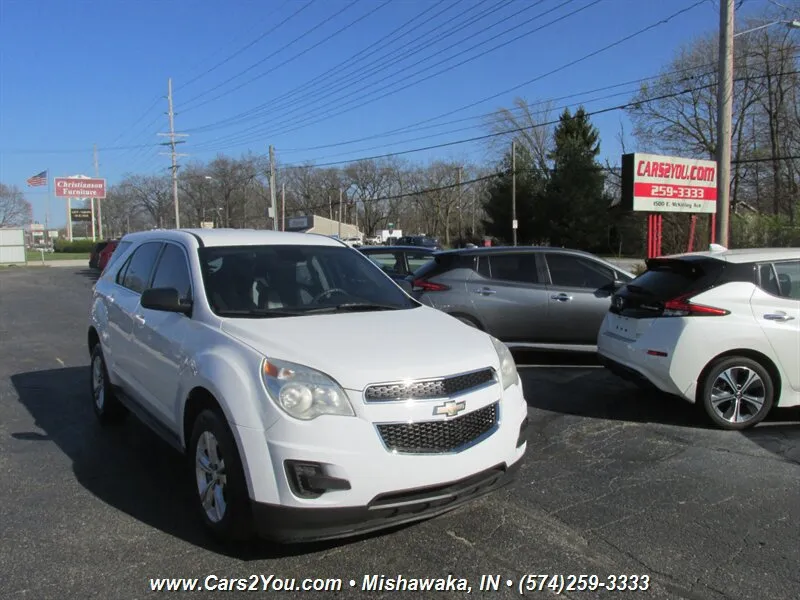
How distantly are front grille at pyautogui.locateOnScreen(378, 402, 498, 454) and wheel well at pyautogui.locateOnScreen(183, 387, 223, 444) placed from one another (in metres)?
0.95

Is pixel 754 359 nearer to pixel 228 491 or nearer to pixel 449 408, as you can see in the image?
pixel 449 408

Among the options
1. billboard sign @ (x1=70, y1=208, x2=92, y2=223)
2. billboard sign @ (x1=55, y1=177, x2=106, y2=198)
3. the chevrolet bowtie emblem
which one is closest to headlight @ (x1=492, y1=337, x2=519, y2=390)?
the chevrolet bowtie emblem

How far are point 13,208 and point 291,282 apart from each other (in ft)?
371

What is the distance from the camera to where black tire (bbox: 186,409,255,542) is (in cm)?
316

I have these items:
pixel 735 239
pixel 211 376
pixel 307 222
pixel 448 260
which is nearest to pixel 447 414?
pixel 211 376

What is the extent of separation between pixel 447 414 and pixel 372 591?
91 centimetres

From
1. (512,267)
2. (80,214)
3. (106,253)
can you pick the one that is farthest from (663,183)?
(80,214)

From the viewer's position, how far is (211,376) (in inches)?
134

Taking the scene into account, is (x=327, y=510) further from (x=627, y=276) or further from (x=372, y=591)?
(x=627, y=276)

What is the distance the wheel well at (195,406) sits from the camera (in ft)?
11.4

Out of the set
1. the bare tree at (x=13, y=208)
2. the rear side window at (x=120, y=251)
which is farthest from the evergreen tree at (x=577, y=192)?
the bare tree at (x=13, y=208)

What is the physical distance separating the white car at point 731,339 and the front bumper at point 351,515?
124 inches

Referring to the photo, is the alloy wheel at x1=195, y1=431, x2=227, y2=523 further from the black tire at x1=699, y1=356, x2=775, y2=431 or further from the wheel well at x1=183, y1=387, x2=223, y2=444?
the black tire at x1=699, y1=356, x2=775, y2=431

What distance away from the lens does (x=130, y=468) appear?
4660mm
